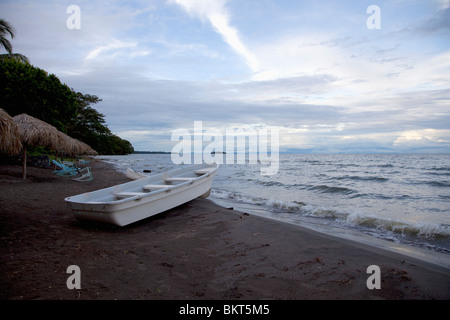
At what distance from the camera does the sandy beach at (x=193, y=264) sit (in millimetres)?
3068

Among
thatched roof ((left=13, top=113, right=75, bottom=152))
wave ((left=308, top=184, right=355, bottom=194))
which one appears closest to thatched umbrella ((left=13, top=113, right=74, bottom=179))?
thatched roof ((left=13, top=113, right=75, bottom=152))

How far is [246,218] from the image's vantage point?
7.15 meters

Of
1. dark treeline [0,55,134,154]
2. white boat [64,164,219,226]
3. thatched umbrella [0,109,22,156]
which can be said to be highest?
dark treeline [0,55,134,154]

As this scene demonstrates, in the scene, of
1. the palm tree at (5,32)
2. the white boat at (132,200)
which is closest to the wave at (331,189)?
the white boat at (132,200)

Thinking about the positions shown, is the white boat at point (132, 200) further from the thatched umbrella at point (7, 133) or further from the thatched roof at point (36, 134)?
the thatched roof at point (36, 134)

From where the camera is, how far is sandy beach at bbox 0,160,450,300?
3068 millimetres

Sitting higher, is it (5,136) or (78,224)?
(5,136)

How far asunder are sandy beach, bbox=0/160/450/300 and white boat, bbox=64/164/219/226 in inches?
13.4

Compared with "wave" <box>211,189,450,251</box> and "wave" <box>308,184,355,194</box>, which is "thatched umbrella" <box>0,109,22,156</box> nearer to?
"wave" <box>211,189,450,251</box>

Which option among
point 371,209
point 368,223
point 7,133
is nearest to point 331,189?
point 371,209

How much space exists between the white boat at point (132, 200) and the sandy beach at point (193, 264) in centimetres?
34
